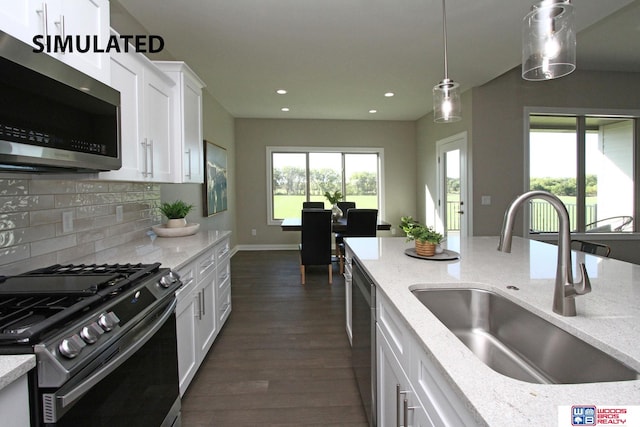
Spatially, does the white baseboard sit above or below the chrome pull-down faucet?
below

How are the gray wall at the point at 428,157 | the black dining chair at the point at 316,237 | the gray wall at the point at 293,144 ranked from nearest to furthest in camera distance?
the black dining chair at the point at 316,237 → the gray wall at the point at 428,157 → the gray wall at the point at 293,144

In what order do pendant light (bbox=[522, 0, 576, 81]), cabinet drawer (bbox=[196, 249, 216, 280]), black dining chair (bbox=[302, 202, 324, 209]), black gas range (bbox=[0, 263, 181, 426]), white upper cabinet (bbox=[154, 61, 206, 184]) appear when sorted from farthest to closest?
black dining chair (bbox=[302, 202, 324, 209]) < white upper cabinet (bbox=[154, 61, 206, 184]) < cabinet drawer (bbox=[196, 249, 216, 280]) < pendant light (bbox=[522, 0, 576, 81]) < black gas range (bbox=[0, 263, 181, 426])

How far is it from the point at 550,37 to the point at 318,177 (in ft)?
18.7

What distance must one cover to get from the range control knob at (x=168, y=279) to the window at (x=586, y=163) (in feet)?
15.8

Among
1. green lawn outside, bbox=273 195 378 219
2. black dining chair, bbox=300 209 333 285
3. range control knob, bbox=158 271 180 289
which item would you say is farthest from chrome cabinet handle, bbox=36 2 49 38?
green lawn outside, bbox=273 195 378 219

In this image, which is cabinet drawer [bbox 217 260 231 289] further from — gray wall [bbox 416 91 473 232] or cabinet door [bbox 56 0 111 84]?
gray wall [bbox 416 91 473 232]

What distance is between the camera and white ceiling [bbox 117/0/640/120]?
8.57ft

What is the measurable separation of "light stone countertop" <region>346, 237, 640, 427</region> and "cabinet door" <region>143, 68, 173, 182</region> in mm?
1476

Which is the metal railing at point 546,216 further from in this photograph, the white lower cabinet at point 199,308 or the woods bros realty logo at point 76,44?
the woods bros realty logo at point 76,44

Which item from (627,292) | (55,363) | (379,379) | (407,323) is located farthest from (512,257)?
(55,363)

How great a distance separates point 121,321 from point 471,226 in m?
4.60

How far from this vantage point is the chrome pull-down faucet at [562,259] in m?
0.97

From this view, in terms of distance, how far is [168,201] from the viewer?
3207 mm

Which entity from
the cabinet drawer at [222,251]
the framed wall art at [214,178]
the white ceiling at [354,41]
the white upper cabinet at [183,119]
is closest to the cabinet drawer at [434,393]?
the cabinet drawer at [222,251]
